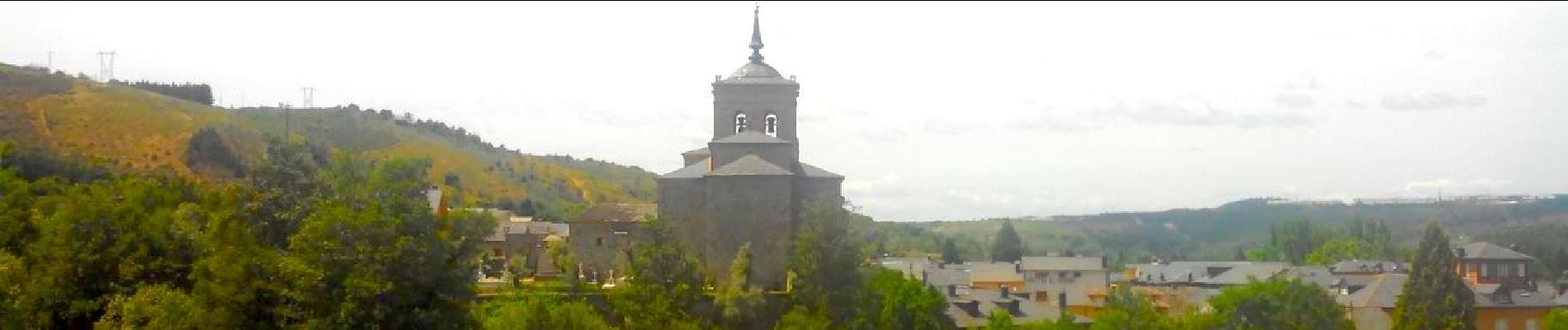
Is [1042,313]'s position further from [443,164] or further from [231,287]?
[443,164]

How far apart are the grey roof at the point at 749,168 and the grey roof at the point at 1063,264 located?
66316 mm

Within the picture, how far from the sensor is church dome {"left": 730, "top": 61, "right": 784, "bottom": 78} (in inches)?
A: 2899

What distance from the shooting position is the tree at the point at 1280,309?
225ft

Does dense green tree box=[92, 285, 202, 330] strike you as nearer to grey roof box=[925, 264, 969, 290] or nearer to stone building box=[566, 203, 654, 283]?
stone building box=[566, 203, 654, 283]

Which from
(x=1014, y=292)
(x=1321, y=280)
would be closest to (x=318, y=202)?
(x=1014, y=292)

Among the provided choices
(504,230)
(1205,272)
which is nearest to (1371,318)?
(504,230)

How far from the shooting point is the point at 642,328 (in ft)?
181

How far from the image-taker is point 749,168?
A: 63.1m

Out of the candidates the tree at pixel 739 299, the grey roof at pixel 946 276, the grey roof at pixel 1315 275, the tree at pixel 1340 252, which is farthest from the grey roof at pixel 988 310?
the tree at pixel 1340 252

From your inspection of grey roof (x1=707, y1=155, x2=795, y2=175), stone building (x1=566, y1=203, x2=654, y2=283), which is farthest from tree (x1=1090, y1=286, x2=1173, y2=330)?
stone building (x1=566, y1=203, x2=654, y2=283)

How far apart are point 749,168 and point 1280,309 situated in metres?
21.5

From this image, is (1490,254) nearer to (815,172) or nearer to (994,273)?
(994,273)

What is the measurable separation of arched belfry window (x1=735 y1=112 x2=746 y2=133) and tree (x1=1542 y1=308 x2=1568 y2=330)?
33737 millimetres

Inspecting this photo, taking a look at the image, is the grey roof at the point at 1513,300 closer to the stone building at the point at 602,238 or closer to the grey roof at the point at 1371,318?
the grey roof at the point at 1371,318
